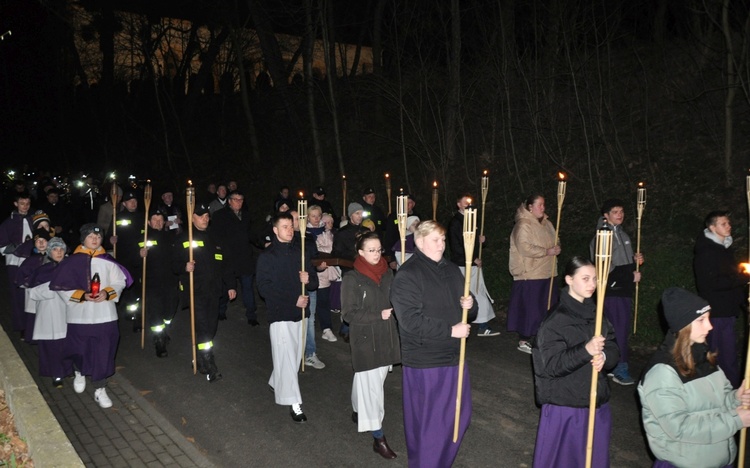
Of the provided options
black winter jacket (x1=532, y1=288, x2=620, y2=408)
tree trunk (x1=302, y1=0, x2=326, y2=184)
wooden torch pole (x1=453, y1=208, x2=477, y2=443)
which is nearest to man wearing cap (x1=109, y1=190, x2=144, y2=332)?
wooden torch pole (x1=453, y1=208, x2=477, y2=443)

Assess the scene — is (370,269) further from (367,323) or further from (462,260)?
(462,260)

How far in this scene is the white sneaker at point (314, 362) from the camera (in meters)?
8.28

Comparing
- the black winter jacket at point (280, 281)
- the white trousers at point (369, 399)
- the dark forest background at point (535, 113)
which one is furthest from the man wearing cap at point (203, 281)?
the dark forest background at point (535, 113)

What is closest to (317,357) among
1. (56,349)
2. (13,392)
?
(56,349)

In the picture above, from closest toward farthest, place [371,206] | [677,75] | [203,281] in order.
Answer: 1. [203,281]
2. [371,206]
3. [677,75]

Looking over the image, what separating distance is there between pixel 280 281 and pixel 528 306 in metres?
3.71

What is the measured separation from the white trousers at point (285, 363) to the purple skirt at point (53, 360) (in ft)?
→ 8.75

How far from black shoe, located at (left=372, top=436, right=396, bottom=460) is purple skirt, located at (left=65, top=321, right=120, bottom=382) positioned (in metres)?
3.31

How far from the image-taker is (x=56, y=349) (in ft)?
24.7

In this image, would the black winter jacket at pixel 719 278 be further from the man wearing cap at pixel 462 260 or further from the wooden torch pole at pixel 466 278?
the man wearing cap at pixel 462 260

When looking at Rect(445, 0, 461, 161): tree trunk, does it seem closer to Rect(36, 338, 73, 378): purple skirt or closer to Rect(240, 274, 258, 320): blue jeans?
Rect(240, 274, 258, 320): blue jeans

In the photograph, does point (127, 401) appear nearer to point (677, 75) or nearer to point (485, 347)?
point (485, 347)

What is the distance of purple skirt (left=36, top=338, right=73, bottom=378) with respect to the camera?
7.46 metres

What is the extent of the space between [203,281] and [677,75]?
1182 centimetres
